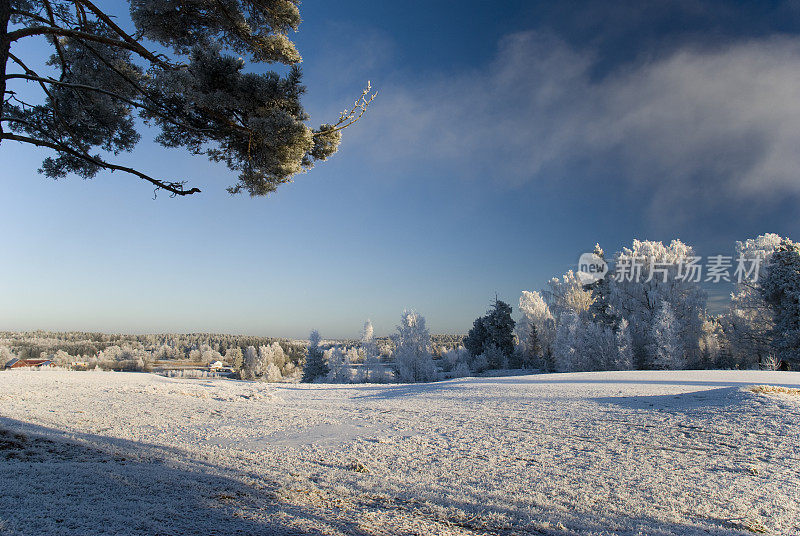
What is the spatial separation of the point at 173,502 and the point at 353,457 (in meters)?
2.81

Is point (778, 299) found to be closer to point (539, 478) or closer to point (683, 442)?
point (683, 442)

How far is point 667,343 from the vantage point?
2627 cm

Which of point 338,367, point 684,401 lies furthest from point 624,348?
point 338,367

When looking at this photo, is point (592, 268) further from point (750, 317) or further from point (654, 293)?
point (750, 317)

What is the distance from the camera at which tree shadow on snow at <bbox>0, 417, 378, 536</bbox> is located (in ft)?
8.71

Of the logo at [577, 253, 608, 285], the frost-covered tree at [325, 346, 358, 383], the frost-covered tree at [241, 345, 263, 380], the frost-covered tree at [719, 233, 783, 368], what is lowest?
the frost-covered tree at [241, 345, 263, 380]

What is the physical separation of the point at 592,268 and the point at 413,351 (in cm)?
1829

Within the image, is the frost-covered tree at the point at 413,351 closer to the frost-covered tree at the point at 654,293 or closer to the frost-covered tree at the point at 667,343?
the frost-covered tree at the point at 654,293

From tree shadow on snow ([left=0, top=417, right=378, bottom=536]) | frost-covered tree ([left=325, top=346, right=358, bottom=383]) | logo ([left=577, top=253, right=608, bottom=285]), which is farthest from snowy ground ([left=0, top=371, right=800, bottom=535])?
frost-covered tree ([left=325, top=346, right=358, bottom=383])

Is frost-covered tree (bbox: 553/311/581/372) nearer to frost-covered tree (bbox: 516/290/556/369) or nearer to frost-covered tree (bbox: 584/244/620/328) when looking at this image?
frost-covered tree (bbox: 584/244/620/328)

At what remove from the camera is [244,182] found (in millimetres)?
6574

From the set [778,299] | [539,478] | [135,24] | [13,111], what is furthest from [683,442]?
[778,299]

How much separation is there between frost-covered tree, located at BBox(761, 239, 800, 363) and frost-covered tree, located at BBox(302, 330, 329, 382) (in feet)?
122

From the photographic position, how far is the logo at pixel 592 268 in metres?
34.7
